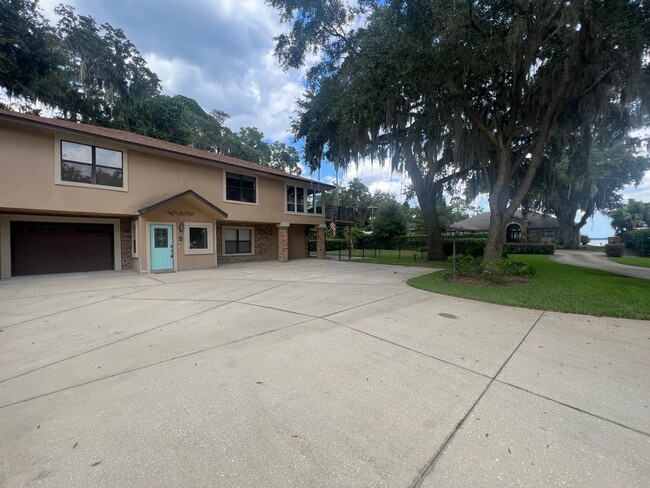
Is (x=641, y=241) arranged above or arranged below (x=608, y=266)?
above

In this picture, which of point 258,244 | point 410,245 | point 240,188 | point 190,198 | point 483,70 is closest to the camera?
point 483,70

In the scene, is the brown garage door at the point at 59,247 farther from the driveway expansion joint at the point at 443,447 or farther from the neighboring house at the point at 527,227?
the neighboring house at the point at 527,227

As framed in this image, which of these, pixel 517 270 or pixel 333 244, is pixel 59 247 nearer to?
pixel 517 270

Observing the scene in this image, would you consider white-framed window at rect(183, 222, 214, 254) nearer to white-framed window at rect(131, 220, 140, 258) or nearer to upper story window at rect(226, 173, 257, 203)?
white-framed window at rect(131, 220, 140, 258)

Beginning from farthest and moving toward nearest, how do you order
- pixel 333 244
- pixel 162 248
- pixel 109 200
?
pixel 333 244
pixel 162 248
pixel 109 200

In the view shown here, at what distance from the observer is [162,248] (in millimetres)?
11711

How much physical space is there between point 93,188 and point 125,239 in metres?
2.94

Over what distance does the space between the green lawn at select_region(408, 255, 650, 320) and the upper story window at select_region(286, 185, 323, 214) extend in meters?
9.70

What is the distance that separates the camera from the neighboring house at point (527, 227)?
117 ft

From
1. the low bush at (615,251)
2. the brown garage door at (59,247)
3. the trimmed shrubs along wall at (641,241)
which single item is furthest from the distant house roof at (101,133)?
the trimmed shrubs along wall at (641,241)

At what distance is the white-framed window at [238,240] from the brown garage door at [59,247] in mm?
5141

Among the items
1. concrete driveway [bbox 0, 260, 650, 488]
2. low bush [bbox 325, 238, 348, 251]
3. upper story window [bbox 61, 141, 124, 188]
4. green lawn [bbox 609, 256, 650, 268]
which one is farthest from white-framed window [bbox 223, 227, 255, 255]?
green lawn [bbox 609, 256, 650, 268]

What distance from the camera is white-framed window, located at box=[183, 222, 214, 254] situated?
12.4m

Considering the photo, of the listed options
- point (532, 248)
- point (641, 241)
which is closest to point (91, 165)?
point (532, 248)
